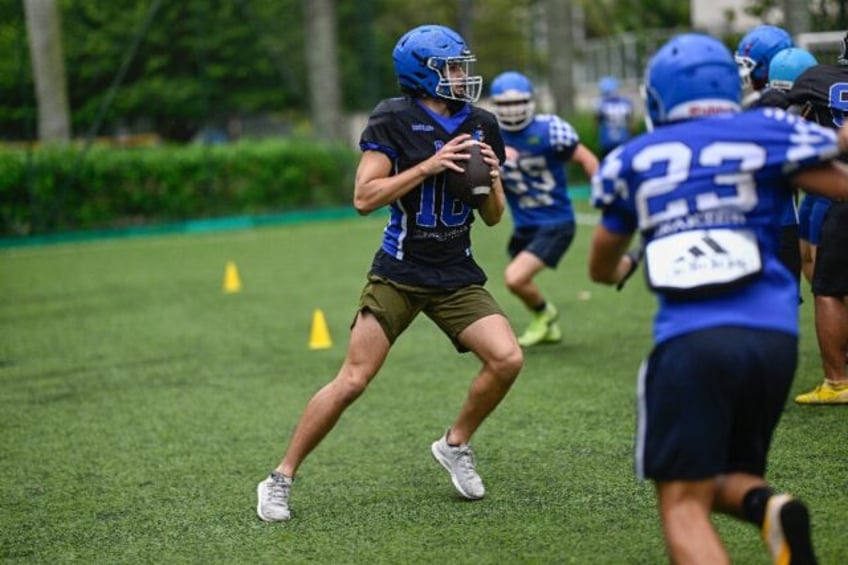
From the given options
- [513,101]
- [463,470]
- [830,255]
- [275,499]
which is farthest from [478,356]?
[513,101]

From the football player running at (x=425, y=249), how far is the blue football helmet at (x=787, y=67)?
2.06 m

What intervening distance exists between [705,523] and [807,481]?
198 cm

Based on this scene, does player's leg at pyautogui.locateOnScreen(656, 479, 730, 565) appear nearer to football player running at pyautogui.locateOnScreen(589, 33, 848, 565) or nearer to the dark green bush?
football player running at pyautogui.locateOnScreen(589, 33, 848, 565)

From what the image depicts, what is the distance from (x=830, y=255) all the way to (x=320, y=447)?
2.78 meters

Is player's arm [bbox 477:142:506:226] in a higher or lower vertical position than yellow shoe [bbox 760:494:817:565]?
higher

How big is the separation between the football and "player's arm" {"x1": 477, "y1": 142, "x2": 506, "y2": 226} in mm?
29

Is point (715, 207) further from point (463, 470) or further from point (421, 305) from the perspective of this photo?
point (463, 470)

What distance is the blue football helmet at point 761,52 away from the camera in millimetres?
7031

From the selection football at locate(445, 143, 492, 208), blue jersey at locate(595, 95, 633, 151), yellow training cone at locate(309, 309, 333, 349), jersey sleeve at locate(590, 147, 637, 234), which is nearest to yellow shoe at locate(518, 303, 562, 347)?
yellow training cone at locate(309, 309, 333, 349)

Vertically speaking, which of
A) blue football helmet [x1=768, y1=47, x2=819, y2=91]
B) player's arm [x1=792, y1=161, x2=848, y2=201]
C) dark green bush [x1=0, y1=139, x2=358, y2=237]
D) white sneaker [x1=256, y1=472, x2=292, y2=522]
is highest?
player's arm [x1=792, y1=161, x2=848, y2=201]

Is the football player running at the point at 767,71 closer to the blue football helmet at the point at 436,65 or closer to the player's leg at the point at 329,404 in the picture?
the blue football helmet at the point at 436,65

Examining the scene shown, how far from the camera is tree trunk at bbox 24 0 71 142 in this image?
824 inches

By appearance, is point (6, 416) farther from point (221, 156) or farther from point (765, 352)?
point (221, 156)

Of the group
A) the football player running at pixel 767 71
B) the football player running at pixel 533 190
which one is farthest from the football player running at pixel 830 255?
the football player running at pixel 533 190
